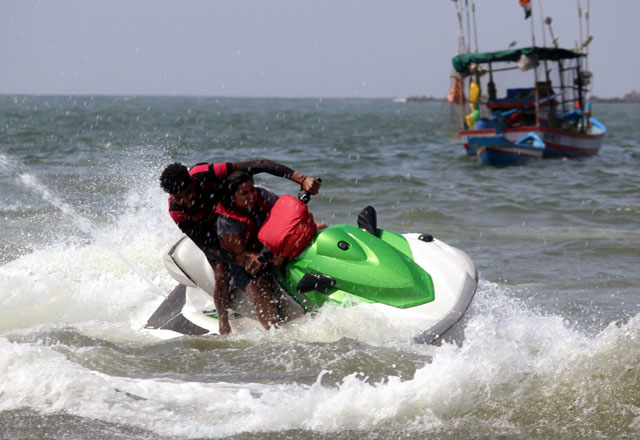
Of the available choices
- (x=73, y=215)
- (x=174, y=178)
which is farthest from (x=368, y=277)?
(x=73, y=215)

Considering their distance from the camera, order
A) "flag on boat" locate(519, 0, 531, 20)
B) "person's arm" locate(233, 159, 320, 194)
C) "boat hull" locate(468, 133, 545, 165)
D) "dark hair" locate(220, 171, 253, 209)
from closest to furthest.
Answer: "dark hair" locate(220, 171, 253, 209)
"person's arm" locate(233, 159, 320, 194)
"flag on boat" locate(519, 0, 531, 20)
"boat hull" locate(468, 133, 545, 165)

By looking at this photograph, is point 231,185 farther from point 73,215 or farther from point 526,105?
point 526,105

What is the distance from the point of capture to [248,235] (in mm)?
4566

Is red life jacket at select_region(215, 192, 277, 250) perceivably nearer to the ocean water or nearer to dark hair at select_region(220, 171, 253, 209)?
dark hair at select_region(220, 171, 253, 209)

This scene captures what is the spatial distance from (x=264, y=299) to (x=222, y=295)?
312mm

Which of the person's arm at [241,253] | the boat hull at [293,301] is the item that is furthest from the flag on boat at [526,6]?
the person's arm at [241,253]

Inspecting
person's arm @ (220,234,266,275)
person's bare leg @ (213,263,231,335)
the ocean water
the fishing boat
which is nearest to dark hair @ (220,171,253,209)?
person's arm @ (220,234,266,275)

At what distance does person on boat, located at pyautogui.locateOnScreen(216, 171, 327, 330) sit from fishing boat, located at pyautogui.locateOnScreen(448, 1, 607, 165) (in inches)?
622

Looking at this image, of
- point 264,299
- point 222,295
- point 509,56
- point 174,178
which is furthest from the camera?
point 509,56

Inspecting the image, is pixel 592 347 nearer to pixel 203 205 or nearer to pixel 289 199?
pixel 289 199

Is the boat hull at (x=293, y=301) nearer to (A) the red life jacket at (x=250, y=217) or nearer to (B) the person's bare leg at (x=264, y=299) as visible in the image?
(B) the person's bare leg at (x=264, y=299)

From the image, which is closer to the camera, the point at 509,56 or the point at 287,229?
the point at 287,229

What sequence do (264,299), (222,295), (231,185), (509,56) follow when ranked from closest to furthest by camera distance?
(231,185)
(264,299)
(222,295)
(509,56)

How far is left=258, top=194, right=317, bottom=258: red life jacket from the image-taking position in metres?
4.42
